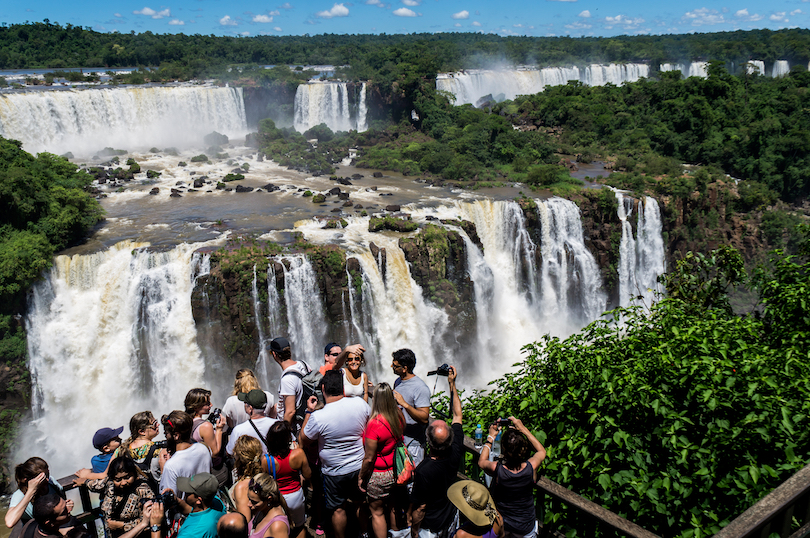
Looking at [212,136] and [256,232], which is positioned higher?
[212,136]

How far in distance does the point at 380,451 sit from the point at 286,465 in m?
0.76

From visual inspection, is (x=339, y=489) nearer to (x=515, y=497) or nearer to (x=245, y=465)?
(x=245, y=465)

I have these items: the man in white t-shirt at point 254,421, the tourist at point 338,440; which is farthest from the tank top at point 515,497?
the man in white t-shirt at point 254,421

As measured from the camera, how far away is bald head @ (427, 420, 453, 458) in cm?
410

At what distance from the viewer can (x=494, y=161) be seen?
30.1 m

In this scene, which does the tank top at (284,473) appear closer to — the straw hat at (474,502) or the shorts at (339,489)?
the shorts at (339,489)

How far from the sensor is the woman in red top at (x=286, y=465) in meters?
4.43

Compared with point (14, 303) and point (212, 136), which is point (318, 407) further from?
point (212, 136)

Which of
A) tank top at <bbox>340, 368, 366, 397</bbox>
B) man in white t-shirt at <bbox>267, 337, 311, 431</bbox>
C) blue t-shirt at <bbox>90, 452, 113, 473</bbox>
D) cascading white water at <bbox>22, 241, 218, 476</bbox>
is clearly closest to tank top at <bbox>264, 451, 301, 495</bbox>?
man in white t-shirt at <bbox>267, 337, 311, 431</bbox>

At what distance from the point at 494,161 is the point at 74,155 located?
22995 mm

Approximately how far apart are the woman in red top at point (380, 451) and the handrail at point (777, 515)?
89.2 inches

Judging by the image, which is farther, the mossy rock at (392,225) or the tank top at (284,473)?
the mossy rock at (392,225)

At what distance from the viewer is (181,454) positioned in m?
4.60

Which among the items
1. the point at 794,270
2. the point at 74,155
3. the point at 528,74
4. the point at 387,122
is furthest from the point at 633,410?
the point at 528,74
